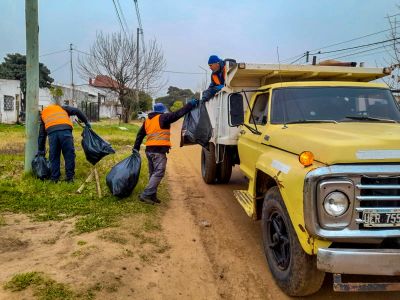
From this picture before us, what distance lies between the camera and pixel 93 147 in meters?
7.64

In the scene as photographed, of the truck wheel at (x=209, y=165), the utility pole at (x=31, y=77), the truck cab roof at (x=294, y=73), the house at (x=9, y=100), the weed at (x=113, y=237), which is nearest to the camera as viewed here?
the weed at (x=113, y=237)

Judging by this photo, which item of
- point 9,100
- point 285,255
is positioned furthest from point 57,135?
point 9,100

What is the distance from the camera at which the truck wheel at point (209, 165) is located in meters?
8.51

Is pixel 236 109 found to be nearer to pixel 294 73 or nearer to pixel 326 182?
pixel 294 73

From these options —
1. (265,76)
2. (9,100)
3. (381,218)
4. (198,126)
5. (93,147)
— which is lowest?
(381,218)

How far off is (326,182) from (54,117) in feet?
20.2

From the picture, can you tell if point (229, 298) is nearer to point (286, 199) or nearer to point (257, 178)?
point (286, 199)

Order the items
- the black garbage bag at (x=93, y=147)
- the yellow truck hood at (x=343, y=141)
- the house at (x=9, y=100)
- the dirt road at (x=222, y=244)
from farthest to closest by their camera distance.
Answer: the house at (x=9, y=100) → the black garbage bag at (x=93, y=147) → the dirt road at (x=222, y=244) → the yellow truck hood at (x=343, y=141)

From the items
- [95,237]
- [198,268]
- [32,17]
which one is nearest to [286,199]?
[198,268]

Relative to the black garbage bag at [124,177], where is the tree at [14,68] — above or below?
above

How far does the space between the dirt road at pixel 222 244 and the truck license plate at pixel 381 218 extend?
3.73 feet

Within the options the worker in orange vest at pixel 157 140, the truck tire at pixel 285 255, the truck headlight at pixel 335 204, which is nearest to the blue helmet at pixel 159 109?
the worker in orange vest at pixel 157 140

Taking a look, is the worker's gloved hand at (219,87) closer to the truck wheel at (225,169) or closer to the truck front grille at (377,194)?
the truck wheel at (225,169)

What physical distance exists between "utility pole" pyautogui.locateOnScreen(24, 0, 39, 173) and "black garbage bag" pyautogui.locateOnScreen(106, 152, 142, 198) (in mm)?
2410
